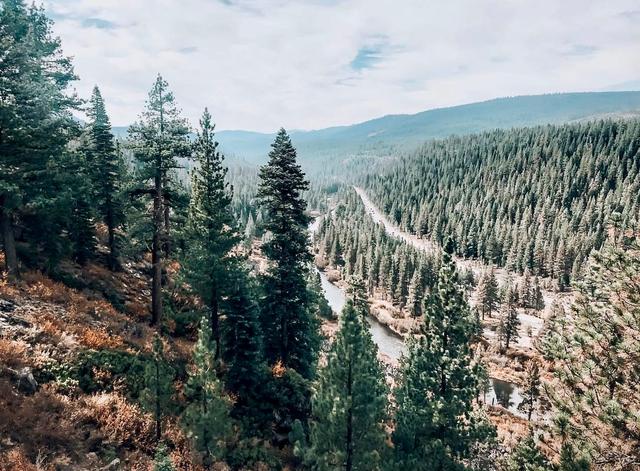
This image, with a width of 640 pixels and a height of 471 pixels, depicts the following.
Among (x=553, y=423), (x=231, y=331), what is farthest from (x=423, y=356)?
(x=231, y=331)

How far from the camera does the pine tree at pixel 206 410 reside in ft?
52.7

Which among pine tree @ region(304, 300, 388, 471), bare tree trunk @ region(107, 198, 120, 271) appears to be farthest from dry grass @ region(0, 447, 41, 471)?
bare tree trunk @ region(107, 198, 120, 271)

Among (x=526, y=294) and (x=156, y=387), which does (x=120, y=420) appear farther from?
(x=526, y=294)

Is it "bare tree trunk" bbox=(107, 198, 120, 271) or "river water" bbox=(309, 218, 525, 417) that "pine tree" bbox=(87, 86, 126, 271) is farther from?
"river water" bbox=(309, 218, 525, 417)

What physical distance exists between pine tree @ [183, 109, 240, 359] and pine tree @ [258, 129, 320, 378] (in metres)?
2.82

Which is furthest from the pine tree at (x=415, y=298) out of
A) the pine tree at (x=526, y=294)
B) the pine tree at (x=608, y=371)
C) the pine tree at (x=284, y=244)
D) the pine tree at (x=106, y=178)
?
the pine tree at (x=608, y=371)

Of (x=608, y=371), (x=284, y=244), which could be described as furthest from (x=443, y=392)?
(x=284, y=244)

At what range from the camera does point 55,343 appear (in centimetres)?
1781

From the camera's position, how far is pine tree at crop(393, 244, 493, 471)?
15.7 meters

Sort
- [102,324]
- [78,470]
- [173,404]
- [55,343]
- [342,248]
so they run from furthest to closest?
[342,248] → [102,324] → [173,404] → [55,343] → [78,470]

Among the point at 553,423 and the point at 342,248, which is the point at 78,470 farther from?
the point at 342,248

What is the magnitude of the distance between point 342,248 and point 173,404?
125 m

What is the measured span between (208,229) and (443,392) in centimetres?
1442

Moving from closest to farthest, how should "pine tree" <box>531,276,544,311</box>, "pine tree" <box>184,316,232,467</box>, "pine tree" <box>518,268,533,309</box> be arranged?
"pine tree" <box>184,316,232,467</box>
"pine tree" <box>531,276,544,311</box>
"pine tree" <box>518,268,533,309</box>
